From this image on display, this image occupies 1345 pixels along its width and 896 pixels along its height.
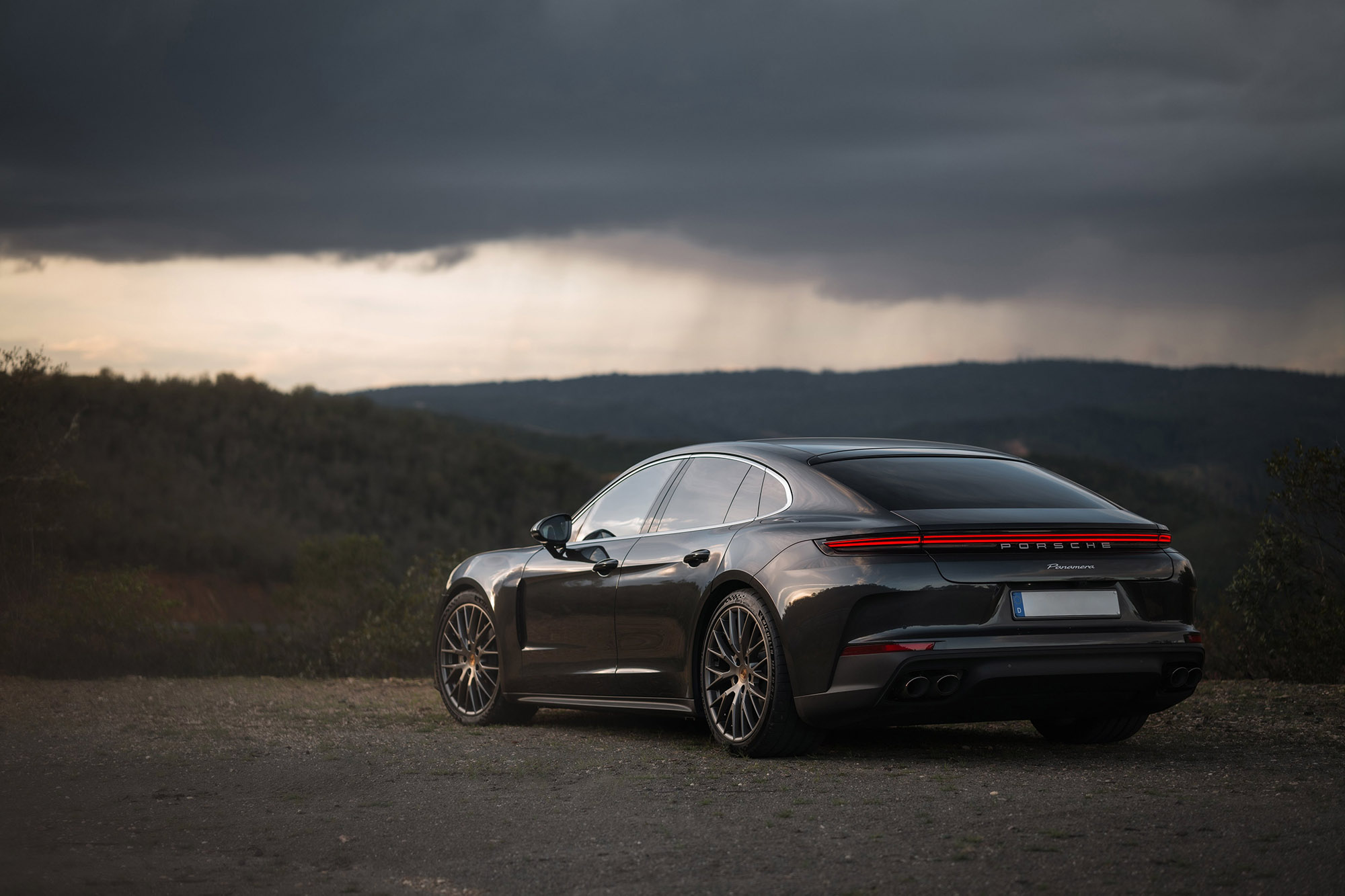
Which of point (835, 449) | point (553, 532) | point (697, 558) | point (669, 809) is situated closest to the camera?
point (669, 809)

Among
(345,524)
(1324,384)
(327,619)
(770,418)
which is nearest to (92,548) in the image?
(345,524)

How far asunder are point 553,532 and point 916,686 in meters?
2.69

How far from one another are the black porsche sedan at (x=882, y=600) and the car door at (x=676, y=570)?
0.01 metres

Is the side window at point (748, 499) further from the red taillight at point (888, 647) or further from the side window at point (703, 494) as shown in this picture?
the red taillight at point (888, 647)

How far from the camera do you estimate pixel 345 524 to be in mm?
43312

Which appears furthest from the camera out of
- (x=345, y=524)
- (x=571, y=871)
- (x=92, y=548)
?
(x=345, y=524)

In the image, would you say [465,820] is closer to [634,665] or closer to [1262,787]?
[634,665]

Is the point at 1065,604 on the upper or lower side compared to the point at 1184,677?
upper

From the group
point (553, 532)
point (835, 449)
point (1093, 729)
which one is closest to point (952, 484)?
point (835, 449)

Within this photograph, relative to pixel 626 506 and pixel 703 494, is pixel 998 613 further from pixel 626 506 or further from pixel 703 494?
pixel 626 506

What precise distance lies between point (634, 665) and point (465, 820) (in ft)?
6.76

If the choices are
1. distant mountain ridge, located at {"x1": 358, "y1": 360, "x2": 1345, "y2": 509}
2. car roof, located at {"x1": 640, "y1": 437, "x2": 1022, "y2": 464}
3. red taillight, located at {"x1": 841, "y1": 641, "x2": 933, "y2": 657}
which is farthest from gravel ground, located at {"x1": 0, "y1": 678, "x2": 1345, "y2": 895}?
distant mountain ridge, located at {"x1": 358, "y1": 360, "x2": 1345, "y2": 509}

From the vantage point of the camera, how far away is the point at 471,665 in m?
8.43

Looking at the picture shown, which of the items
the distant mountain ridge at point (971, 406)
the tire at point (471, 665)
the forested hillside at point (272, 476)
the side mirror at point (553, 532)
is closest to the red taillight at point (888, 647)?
the side mirror at point (553, 532)
